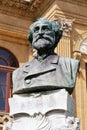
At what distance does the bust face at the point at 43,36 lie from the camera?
16.0ft

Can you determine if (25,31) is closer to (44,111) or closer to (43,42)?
(43,42)

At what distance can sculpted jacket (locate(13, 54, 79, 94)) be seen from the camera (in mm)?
4645

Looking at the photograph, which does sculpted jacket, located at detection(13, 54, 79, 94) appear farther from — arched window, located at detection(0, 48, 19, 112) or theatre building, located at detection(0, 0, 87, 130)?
arched window, located at detection(0, 48, 19, 112)

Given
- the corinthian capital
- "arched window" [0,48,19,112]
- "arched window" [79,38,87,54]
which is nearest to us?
the corinthian capital

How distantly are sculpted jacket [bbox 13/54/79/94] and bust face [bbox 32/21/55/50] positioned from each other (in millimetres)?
144

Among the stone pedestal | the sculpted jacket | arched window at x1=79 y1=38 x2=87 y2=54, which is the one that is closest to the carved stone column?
arched window at x1=79 y1=38 x2=87 y2=54

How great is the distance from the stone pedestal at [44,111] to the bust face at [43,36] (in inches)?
21.5

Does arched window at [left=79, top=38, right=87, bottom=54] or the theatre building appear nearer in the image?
the theatre building

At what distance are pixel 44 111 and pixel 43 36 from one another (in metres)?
0.85

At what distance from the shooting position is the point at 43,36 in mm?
4891

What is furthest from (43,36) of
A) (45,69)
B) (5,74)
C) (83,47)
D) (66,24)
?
(5,74)

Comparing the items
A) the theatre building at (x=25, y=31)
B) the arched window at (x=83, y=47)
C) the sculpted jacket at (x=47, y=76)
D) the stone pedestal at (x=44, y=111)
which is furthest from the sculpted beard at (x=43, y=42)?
the arched window at (x=83, y=47)

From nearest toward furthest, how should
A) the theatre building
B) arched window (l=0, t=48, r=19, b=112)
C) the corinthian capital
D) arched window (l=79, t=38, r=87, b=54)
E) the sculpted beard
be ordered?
1. the sculpted beard
2. the theatre building
3. the corinthian capital
4. arched window (l=79, t=38, r=87, b=54)
5. arched window (l=0, t=48, r=19, b=112)

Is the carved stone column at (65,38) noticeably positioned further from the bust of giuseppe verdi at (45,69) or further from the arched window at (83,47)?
the bust of giuseppe verdi at (45,69)
